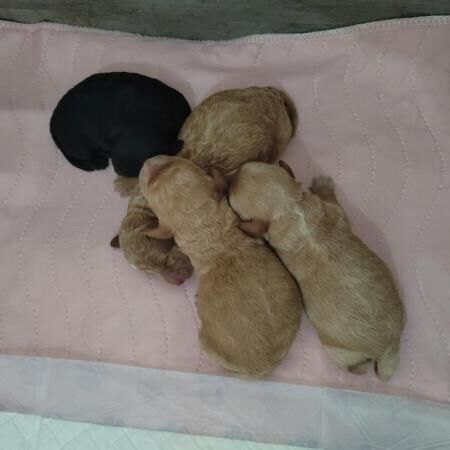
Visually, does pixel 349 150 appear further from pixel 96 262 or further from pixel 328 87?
pixel 96 262

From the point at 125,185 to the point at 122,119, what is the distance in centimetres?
15

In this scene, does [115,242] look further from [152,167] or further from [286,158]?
[286,158]

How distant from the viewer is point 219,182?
1.27m

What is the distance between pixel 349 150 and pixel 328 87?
6.8 inches

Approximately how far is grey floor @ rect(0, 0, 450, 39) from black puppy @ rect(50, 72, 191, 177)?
0.74ft

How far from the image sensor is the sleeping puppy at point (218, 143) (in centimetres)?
133

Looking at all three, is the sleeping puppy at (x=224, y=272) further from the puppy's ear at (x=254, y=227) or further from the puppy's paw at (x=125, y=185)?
the puppy's paw at (x=125, y=185)

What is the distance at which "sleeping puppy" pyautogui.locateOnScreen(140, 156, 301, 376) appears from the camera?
46.9 inches

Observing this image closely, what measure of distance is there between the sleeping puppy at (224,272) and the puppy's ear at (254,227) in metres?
0.01

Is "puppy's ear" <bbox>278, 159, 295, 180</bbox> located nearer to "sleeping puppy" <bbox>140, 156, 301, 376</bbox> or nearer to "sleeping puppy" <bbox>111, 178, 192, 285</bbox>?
"sleeping puppy" <bbox>140, 156, 301, 376</bbox>

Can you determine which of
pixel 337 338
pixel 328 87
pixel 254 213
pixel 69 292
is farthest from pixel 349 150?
pixel 69 292

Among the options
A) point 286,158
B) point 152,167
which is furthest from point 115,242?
point 286,158

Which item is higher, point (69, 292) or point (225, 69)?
point (225, 69)

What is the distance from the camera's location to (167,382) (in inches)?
51.8
